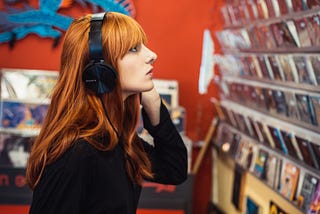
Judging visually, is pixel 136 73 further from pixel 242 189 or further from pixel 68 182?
pixel 242 189

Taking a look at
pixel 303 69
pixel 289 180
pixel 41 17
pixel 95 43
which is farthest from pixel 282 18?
pixel 41 17

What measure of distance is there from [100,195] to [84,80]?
0.30m

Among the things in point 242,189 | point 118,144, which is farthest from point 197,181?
point 118,144

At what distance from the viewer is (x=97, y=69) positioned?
1173 mm

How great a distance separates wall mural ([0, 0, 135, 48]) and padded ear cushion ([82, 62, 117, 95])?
1.95 m

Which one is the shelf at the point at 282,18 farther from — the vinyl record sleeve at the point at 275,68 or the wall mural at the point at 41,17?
the wall mural at the point at 41,17

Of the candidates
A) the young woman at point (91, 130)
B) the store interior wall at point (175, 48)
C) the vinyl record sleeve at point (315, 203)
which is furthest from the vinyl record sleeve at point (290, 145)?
the store interior wall at point (175, 48)

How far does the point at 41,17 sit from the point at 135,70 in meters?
1.98

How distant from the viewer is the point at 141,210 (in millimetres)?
2742

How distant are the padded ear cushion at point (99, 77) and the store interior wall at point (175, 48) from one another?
198cm

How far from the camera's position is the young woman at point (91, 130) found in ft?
3.63

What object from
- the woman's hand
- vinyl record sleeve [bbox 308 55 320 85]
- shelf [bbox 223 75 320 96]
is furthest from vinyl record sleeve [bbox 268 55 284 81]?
the woman's hand

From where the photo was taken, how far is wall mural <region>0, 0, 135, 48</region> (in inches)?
120

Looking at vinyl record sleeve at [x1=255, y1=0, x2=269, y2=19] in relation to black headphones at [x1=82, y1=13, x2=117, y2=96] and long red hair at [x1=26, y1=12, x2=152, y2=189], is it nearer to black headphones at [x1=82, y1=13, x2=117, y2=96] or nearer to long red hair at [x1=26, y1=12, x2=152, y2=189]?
long red hair at [x1=26, y1=12, x2=152, y2=189]
